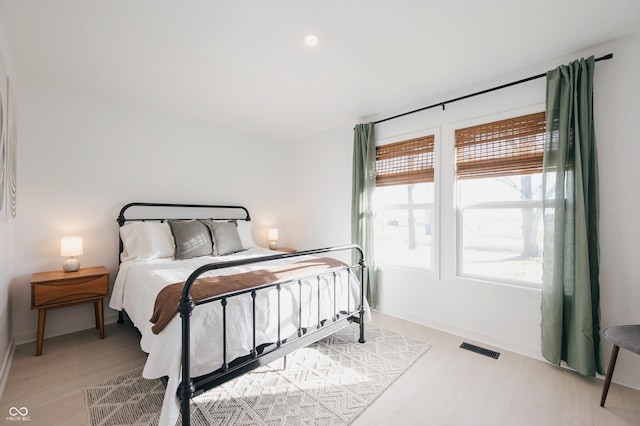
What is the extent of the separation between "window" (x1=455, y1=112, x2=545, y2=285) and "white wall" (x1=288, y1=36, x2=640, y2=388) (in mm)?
112

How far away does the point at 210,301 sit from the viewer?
1.61 m

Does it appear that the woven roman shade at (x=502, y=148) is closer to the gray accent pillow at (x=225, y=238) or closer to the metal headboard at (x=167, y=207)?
the gray accent pillow at (x=225, y=238)

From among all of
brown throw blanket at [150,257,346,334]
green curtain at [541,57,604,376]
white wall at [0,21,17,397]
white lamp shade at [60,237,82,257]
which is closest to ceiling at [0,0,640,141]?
white wall at [0,21,17,397]

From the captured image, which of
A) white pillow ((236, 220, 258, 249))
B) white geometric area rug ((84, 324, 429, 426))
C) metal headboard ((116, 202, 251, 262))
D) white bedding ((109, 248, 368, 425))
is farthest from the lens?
white pillow ((236, 220, 258, 249))

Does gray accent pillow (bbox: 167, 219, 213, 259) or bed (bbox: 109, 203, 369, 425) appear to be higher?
gray accent pillow (bbox: 167, 219, 213, 259)

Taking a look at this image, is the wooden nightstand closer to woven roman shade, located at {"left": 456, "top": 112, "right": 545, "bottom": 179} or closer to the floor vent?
the floor vent

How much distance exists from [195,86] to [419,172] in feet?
8.31

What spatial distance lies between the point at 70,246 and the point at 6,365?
38.6 inches

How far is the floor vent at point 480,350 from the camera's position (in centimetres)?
244

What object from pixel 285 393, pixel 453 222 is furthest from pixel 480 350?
pixel 285 393

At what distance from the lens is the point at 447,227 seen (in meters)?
2.96

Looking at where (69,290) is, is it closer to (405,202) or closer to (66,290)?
(66,290)

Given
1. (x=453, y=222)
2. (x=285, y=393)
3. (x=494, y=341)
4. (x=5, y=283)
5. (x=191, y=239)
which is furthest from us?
(x=191, y=239)

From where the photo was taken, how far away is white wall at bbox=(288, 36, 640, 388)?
2.04m
